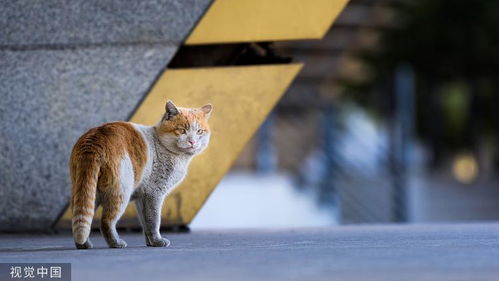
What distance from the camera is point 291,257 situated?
5.44 metres

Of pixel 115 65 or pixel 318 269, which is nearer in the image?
pixel 318 269

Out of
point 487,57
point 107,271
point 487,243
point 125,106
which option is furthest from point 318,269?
point 487,57

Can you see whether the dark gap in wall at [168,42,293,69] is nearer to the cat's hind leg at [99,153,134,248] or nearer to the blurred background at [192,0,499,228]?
the cat's hind leg at [99,153,134,248]

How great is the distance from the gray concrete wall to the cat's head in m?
1.94

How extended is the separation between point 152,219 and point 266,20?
260 centimetres

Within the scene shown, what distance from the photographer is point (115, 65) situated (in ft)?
28.8

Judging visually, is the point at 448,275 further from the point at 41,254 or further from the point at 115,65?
the point at 115,65

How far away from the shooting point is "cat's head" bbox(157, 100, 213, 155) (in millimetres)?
6789

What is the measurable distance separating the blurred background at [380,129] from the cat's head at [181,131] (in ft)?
29.3

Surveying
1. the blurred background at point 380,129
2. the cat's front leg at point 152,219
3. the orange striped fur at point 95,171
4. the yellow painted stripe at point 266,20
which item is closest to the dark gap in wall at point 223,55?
the yellow painted stripe at point 266,20

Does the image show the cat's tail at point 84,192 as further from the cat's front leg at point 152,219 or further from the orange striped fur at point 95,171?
the cat's front leg at point 152,219

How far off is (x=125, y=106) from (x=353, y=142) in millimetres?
11133

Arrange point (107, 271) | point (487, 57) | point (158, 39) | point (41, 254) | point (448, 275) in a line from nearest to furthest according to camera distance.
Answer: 1. point (448, 275)
2. point (107, 271)
3. point (41, 254)
4. point (158, 39)
5. point (487, 57)

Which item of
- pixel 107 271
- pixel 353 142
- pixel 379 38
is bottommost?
pixel 379 38
